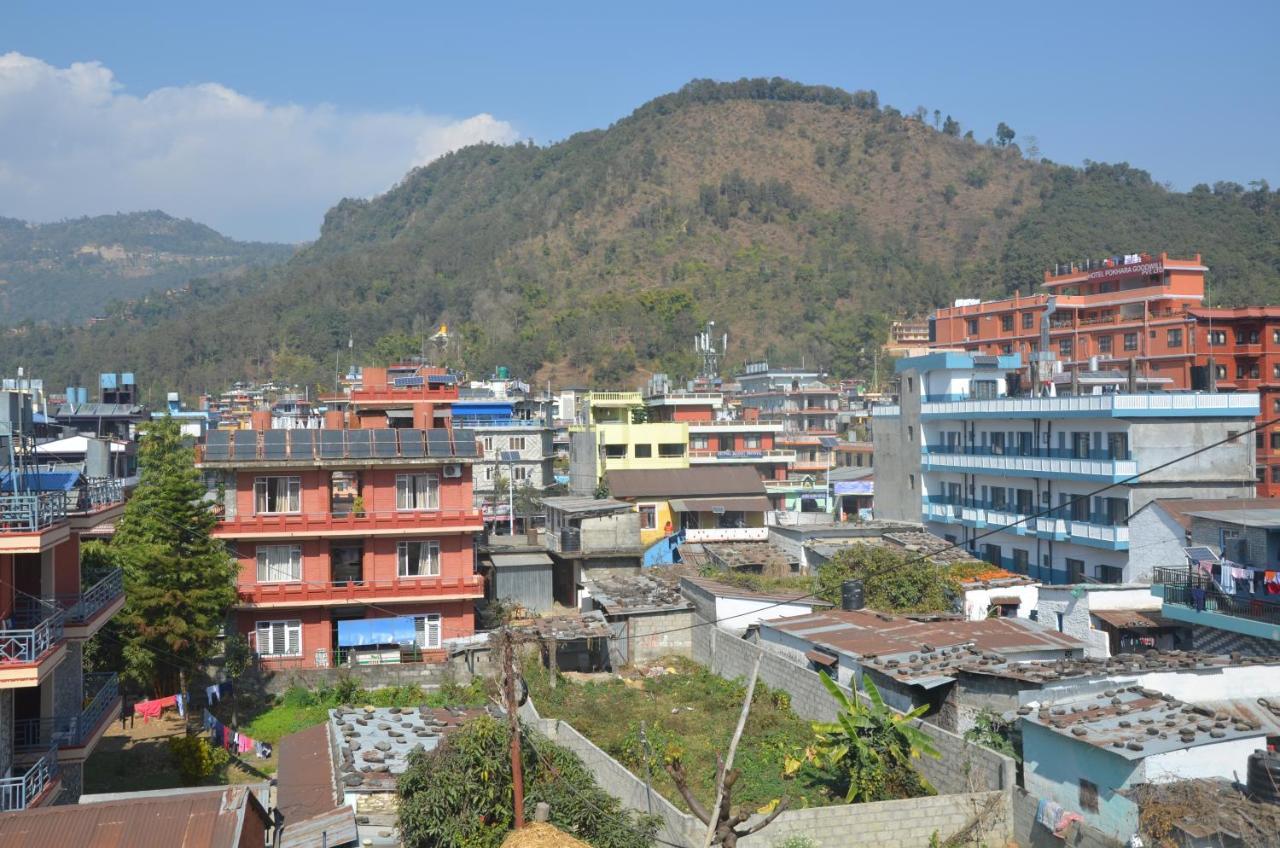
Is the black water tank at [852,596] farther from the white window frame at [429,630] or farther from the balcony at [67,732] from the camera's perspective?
the balcony at [67,732]

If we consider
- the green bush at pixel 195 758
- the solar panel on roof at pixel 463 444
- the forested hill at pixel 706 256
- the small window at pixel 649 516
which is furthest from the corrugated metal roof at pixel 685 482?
the forested hill at pixel 706 256

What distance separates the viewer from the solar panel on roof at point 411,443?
29078mm

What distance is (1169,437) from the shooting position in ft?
101

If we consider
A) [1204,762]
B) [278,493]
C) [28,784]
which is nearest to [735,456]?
[278,493]

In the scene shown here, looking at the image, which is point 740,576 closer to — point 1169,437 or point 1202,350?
point 1169,437

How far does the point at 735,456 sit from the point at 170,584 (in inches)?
1242

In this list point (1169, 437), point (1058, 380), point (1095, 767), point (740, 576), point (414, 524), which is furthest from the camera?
point (1058, 380)

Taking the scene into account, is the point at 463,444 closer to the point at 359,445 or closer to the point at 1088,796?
the point at 359,445

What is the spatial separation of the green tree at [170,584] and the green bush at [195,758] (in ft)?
9.00

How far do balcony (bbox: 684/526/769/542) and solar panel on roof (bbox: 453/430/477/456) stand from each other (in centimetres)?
1309

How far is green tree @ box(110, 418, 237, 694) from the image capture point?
943 inches

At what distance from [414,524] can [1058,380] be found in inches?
876

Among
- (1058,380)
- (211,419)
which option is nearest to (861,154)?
(211,419)

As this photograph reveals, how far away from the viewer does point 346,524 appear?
2839 centimetres
